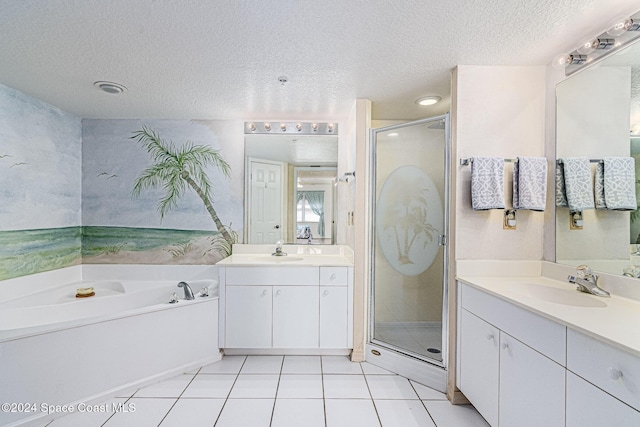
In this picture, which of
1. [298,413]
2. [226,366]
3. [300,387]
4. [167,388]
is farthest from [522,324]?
[167,388]

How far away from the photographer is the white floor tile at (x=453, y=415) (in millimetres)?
1766

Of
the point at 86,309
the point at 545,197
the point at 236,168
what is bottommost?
the point at 86,309

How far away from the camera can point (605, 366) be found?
3.22 ft

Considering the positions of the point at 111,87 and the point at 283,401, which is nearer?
the point at 283,401

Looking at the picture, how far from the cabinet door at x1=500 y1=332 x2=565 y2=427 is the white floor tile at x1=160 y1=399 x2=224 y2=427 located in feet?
5.43

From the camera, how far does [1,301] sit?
2262mm

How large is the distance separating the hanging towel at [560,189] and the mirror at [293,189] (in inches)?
74.4

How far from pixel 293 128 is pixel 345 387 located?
2493 mm

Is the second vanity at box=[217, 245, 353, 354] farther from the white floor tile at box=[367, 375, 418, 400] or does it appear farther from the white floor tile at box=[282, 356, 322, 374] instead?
the white floor tile at box=[367, 375, 418, 400]

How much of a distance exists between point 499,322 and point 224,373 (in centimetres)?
201

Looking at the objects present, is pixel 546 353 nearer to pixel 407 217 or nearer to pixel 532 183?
pixel 532 183

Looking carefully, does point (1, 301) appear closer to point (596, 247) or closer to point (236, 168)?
point (236, 168)

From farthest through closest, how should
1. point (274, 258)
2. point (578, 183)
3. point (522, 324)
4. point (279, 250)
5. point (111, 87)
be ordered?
point (279, 250)
point (274, 258)
point (111, 87)
point (578, 183)
point (522, 324)

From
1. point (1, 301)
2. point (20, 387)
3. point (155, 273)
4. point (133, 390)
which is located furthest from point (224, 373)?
point (1, 301)
